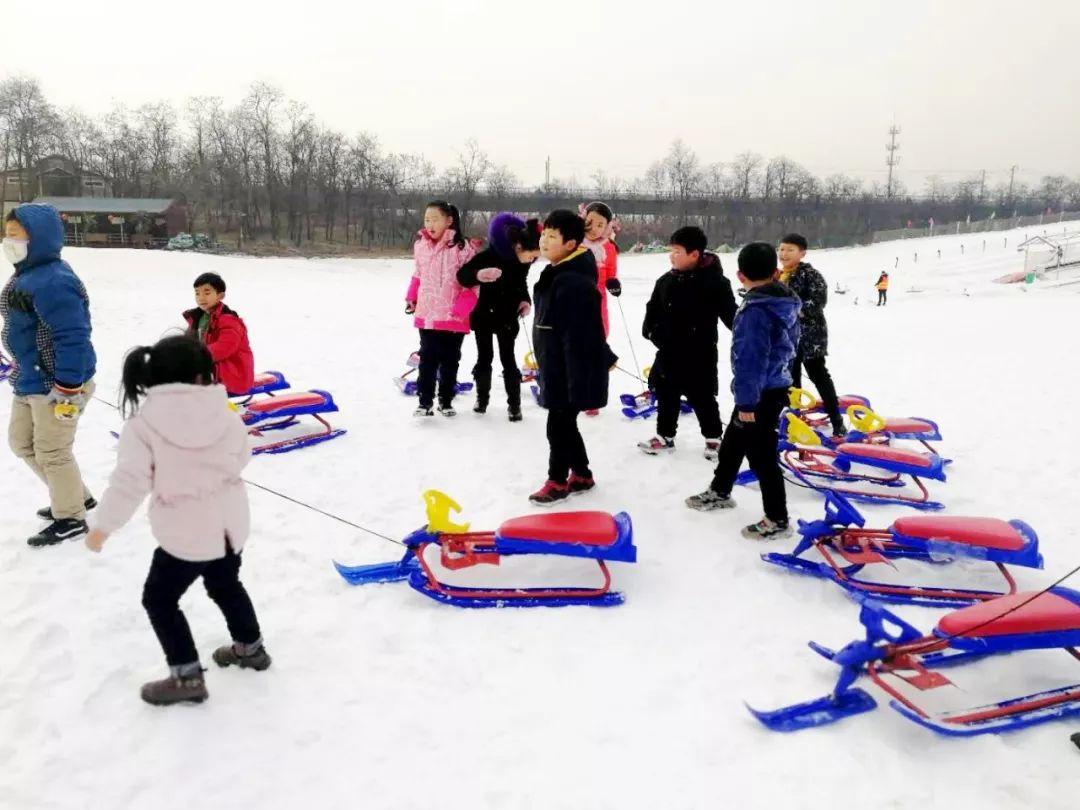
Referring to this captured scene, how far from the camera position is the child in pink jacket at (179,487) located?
263 cm

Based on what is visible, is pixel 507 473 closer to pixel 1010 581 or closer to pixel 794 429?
pixel 794 429

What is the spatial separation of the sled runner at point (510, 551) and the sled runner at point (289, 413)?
2.67 meters

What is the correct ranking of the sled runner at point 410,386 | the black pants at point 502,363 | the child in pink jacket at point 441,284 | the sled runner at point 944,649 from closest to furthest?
the sled runner at point 944,649, the child in pink jacket at point 441,284, the black pants at point 502,363, the sled runner at point 410,386

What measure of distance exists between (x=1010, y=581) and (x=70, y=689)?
4391mm

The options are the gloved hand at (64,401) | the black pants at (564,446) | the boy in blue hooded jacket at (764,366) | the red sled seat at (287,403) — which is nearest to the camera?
the gloved hand at (64,401)

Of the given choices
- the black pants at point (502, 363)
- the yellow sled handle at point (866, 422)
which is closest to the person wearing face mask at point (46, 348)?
the black pants at point (502, 363)

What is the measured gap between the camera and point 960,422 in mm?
7379

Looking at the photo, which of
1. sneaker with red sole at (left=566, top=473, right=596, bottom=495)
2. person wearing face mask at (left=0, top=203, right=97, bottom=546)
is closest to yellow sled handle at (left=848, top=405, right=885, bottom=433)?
sneaker with red sole at (left=566, top=473, right=596, bottom=495)

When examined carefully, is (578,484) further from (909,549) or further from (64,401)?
(64,401)

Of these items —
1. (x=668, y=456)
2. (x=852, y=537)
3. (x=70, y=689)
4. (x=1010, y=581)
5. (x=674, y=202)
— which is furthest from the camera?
(x=674, y=202)

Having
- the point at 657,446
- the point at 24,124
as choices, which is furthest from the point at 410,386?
the point at 24,124

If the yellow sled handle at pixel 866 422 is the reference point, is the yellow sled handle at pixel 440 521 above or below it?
below

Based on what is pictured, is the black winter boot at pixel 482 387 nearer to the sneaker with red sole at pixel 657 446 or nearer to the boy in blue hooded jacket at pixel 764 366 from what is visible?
the sneaker with red sole at pixel 657 446

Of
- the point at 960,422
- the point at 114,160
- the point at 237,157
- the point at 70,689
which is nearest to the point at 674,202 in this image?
the point at 237,157
